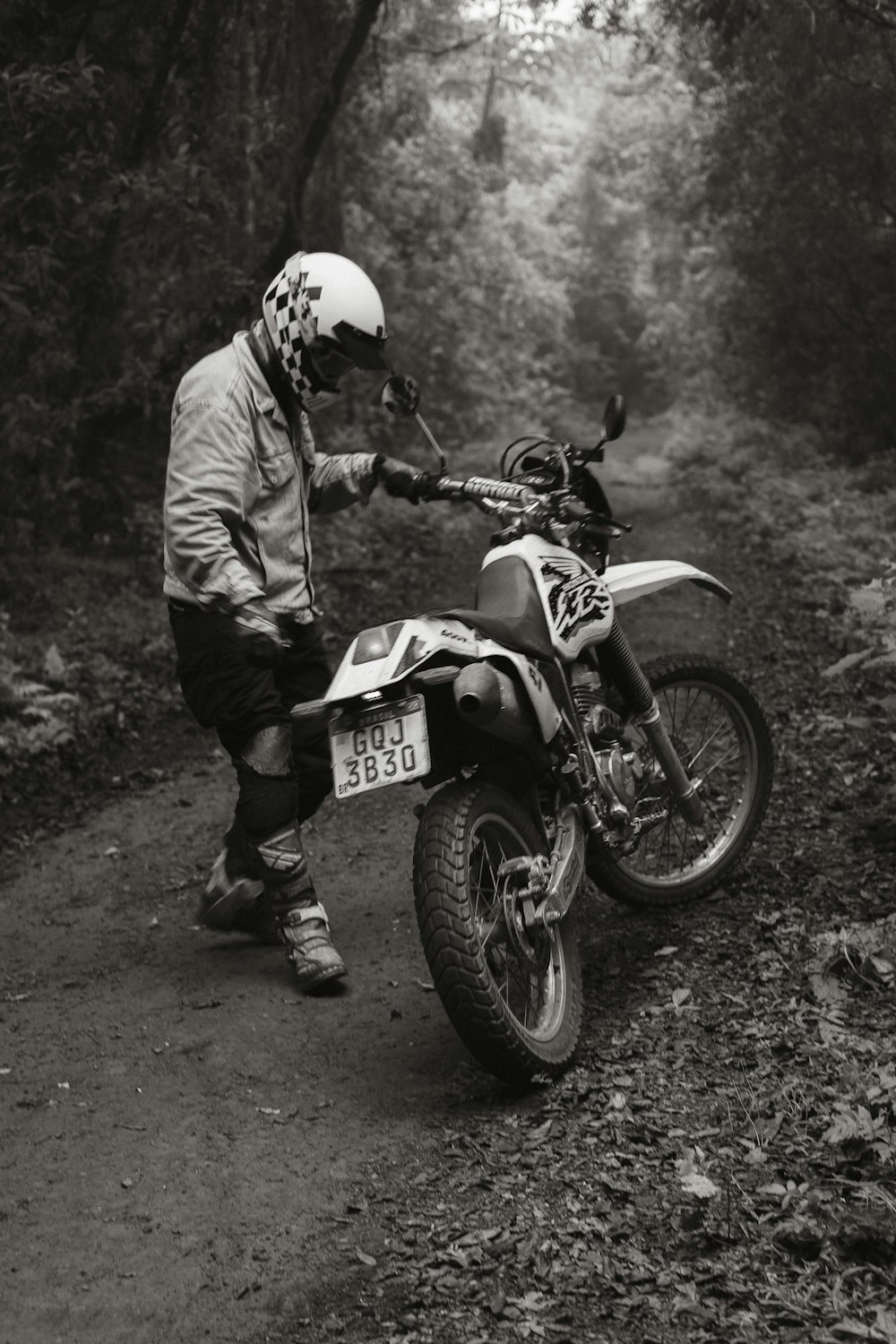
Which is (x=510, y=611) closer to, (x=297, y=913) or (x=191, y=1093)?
(x=297, y=913)

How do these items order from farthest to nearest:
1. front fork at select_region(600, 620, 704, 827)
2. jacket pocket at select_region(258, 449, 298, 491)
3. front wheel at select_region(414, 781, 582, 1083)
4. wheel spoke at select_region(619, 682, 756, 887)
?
1. wheel spoke at select_region(619, 682, 756, 887)
2. front fork at select_region(600, 620, 704, 827)
3. jacket pocket at select_region(258, 449, 298, 491)
4. front wheel at select_region(414, 781, 582, 1083)

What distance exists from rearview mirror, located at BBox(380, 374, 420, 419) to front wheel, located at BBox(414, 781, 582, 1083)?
140cm

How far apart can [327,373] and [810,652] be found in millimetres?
5265

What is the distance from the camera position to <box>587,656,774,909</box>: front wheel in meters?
5.25

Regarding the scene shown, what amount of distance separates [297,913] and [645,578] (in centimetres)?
172

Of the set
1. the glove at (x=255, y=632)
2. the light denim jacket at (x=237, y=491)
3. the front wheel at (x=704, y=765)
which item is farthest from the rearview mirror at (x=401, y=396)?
the front wheel at (x=704, y=765)

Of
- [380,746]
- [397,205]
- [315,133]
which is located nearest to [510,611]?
[380,746]

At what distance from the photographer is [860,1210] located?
9.66 feet

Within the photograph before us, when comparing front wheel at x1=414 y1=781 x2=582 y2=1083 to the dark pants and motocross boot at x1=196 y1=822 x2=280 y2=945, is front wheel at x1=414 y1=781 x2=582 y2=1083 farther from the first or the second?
motocross boot at x1=196 y1=822 x2=280 y2=945

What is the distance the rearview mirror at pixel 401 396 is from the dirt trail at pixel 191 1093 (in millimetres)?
1949

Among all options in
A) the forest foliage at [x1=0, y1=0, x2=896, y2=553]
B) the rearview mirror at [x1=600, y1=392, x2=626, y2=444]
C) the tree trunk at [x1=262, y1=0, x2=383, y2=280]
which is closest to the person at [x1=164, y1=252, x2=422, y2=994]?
the rearview mirror at [x1=600, y1=392, x2=626, y2=444]

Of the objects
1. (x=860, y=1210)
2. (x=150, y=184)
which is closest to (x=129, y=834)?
(x=860, y=1210)

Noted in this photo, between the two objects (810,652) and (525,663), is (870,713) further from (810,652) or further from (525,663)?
(525,663)

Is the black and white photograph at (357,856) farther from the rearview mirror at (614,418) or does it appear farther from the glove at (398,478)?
the rearview mirror at (614,418)
